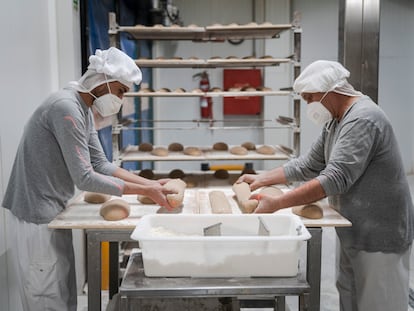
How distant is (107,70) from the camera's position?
6.34 feet

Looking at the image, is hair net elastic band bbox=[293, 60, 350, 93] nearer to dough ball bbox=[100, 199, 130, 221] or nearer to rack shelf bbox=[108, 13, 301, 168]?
dough ball bbox=[100, 199, 130, 221]

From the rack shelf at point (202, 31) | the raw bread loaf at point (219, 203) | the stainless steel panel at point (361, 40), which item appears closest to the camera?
the raw bread loaf at point (219, 203)

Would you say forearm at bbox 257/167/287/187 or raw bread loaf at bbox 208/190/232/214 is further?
forearm at bbox 257/167/287/187

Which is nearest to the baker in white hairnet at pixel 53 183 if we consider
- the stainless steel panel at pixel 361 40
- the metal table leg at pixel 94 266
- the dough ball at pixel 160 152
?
the metal table leg at pixel 94 266

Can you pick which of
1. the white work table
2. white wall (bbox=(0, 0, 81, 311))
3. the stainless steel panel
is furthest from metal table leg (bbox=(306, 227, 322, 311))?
the stainless steel panel

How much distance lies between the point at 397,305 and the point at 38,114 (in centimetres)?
164

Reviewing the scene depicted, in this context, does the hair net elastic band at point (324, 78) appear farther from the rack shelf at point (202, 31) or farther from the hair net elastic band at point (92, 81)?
the rack shelf at point (202, 31)

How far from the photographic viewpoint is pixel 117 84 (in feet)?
6.60

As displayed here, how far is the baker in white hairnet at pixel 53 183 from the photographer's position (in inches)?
70.9

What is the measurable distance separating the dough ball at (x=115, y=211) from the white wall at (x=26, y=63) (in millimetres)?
645

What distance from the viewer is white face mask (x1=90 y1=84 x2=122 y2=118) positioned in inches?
79.1

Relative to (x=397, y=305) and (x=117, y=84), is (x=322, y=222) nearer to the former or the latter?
(x=397, y=305)

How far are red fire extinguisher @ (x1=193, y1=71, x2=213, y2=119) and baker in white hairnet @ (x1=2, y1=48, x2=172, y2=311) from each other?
3439mm

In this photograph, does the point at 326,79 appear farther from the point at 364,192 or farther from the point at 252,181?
the point at 252,181
